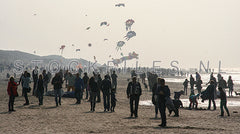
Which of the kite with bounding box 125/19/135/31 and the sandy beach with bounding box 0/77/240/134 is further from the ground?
the kite with bounding box 125/19/135/31

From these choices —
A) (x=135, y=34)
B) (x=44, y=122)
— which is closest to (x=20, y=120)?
(x=44, y=122)

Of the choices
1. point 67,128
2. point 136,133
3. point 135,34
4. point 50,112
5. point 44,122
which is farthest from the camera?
point 135,34

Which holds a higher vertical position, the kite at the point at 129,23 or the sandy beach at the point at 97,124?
the kite at the point at 129,23

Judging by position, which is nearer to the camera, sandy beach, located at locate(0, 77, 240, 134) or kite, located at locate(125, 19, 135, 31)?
sandy beach, located at locate(0, 77, 240, 134)

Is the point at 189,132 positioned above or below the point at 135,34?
below

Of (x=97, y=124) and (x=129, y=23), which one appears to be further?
(x=129, y=23)

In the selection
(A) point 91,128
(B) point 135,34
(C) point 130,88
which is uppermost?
(B) point 135,34

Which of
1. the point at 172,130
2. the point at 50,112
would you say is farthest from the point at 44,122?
the point at 172,130

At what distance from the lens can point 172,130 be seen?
11906mm

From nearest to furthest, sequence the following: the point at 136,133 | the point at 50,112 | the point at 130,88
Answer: the point at 136,133 → the point at 130,88 → the point at 50,112

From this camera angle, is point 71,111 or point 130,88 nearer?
point 130,88

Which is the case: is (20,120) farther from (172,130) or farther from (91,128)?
(172,130)

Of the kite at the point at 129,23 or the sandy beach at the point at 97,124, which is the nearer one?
the sandy beach at the point at 97,124

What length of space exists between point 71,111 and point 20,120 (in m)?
3.75
